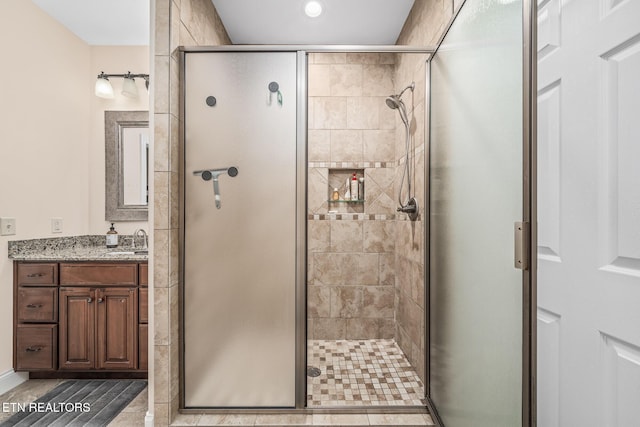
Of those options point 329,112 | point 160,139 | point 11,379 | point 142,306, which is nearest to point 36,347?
point 11,379

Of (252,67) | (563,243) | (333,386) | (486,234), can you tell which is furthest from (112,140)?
(563,243)

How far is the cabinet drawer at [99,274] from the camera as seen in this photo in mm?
2289

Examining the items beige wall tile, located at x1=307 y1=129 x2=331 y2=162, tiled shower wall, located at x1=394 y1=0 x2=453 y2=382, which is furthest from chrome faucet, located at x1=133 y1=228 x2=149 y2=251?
tiled shower wall, located at x1=394 y1=0 x2=453 y2=382

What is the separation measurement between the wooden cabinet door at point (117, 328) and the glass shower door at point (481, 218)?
1.90m

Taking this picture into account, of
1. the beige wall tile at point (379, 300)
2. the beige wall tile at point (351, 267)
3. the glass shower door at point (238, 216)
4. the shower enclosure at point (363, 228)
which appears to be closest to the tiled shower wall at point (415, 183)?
the shower enclosure at point (363, 228)

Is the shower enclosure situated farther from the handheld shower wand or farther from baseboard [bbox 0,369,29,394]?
baseboard [bbox 0,369,29,394]

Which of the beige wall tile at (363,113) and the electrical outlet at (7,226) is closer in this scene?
the electrical outlet at (7,226)

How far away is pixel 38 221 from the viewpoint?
98.0 inches

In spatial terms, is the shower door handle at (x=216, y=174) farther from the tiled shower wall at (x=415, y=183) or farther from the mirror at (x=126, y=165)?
the mirror at (x=126, y=165)

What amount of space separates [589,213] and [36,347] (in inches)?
122

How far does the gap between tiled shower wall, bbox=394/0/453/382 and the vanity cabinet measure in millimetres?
1830

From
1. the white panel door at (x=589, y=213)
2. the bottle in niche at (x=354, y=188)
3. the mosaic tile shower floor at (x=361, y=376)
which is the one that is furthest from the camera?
the bottle in niche at (x=354, y=188)

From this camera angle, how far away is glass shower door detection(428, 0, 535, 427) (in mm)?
1012

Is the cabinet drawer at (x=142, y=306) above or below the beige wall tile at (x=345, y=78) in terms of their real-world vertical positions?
below
